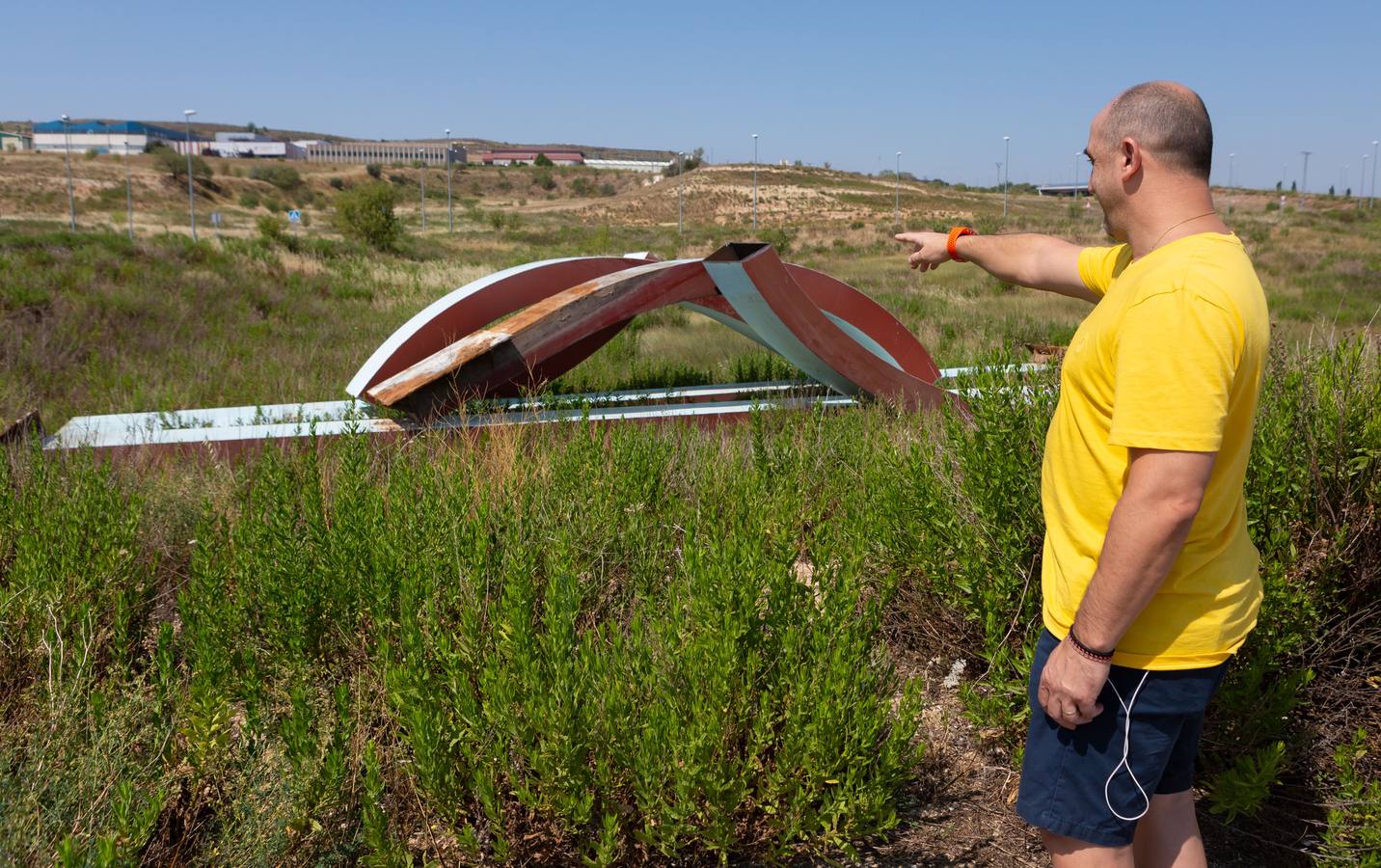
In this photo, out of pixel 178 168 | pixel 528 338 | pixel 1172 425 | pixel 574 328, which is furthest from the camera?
pixel 178 168

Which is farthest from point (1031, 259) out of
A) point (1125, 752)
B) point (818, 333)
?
point (818, 333)

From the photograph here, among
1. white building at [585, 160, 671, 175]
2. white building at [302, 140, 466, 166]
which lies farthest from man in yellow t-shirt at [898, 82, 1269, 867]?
white building at [302, 140, 466, 166]

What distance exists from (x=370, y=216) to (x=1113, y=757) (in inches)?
1316

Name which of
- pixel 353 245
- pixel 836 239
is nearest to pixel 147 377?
pixel 353 245

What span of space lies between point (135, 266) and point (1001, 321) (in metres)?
12.5

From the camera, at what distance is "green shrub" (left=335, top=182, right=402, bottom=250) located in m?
32.3

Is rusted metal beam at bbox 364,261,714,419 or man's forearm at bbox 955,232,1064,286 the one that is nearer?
man's forearm at bbox 955,232,1064,286

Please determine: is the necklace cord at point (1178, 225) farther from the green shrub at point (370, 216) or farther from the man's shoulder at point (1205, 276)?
the green shrub at point (370, 216)

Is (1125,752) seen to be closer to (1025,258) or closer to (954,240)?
(1025,258)

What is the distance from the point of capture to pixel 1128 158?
1.78m

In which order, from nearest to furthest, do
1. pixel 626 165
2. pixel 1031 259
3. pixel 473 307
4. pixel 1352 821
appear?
1. pixel 1352 821
2. pixel 1031 259
3. pixel 473 307
4. pixel 626 165

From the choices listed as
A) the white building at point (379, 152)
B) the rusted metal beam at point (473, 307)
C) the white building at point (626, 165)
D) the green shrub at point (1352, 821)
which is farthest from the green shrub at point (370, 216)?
the white building at point (626, 165)

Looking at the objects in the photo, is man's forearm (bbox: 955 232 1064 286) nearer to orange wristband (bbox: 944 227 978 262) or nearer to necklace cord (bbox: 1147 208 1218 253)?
orange wristband (bbox: 944 227 978 262)

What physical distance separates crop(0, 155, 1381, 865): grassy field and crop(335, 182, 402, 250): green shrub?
28.8 meters
